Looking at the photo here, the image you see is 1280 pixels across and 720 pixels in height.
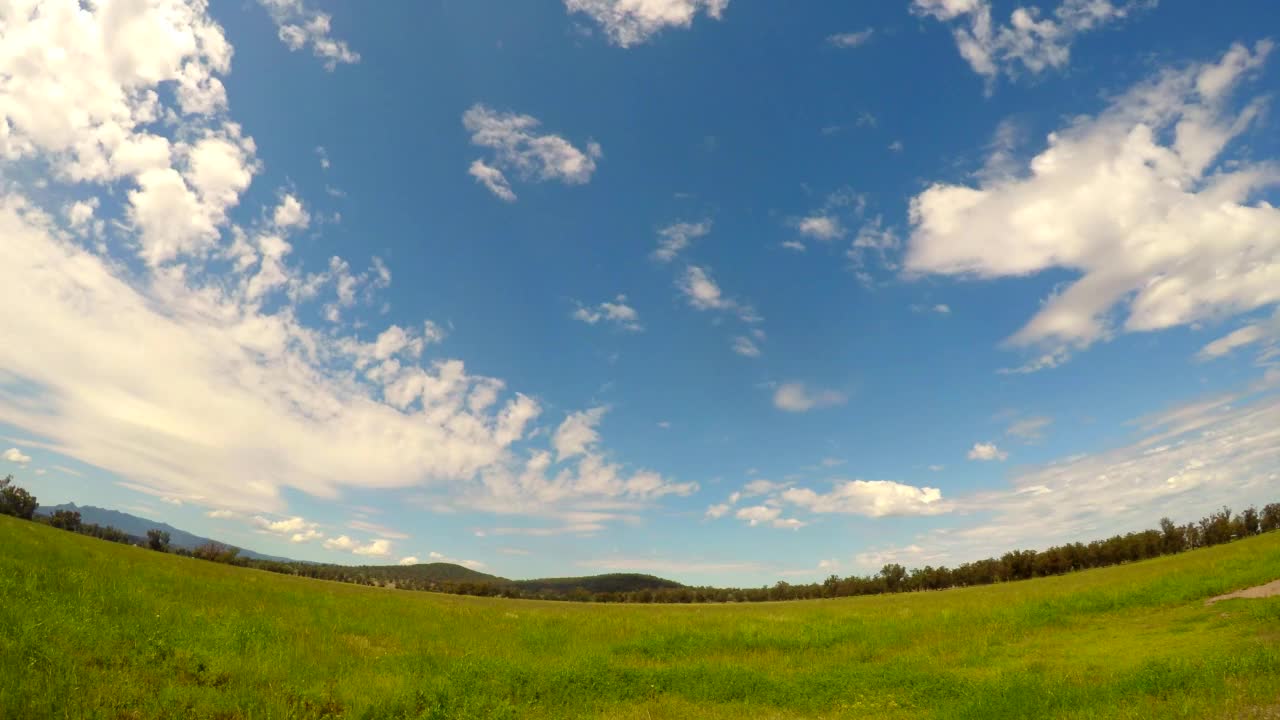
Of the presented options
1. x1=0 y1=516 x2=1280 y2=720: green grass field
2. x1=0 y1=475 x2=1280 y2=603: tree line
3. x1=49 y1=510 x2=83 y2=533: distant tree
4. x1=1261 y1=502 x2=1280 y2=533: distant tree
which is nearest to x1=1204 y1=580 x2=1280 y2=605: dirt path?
x1=0 y1=516 x2=1280 y2=720: green grass field

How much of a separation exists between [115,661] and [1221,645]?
2634cm

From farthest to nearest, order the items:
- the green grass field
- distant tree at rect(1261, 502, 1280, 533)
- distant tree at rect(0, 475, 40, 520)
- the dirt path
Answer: distant tree at rect(0, 475, 40, 520)
distant tree at rect(1261, 502, 1280, 533)
the dirt path
the green grass field

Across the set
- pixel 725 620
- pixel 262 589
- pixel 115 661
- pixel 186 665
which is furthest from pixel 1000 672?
pixel 262 589

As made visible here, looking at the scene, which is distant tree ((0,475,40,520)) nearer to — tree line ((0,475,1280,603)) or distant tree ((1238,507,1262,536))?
tree line ((0,475,1280,603))

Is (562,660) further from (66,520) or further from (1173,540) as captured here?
(66,520)

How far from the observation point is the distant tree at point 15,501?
14338 centimetres

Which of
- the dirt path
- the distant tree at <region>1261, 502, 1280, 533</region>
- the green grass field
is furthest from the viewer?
the distant tree at <region>1261, 502, 1280, 533</region>

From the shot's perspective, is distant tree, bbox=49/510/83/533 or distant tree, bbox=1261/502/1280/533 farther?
distant tree, bbox=49/510/83/533

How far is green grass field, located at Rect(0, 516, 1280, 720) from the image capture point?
10625mm

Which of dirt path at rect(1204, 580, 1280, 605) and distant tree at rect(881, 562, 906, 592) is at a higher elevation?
dirt path at rect(1204, 580, 1280, 605)

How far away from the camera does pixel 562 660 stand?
1811 cm

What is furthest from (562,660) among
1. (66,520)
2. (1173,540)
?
(66,520)

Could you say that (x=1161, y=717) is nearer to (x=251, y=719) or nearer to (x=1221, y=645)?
(x=1221, y=645)

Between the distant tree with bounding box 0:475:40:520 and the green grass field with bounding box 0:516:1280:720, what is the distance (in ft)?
618
